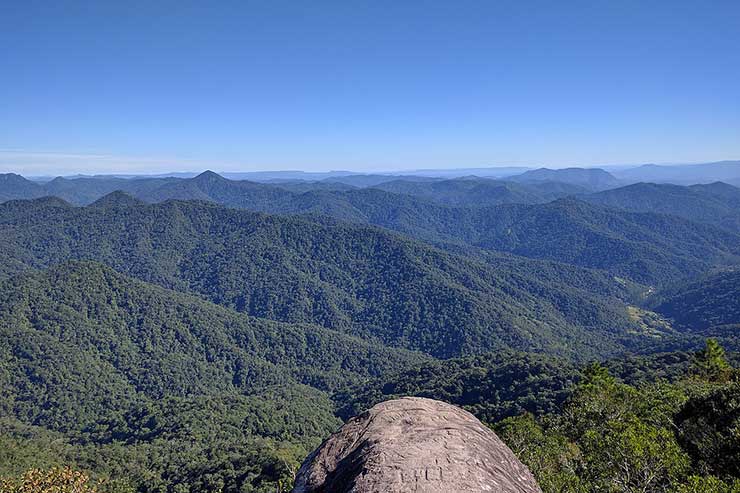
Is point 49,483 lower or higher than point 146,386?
higher

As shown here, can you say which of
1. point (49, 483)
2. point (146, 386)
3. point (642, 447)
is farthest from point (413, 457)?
point (146, 386)

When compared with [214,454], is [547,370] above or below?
above

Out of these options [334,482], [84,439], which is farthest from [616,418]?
[84,439]

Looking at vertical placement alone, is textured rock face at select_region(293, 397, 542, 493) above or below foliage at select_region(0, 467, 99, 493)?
above

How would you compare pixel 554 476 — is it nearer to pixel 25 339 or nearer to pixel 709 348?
pixel 709 348

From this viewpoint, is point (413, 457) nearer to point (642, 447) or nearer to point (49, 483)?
point (642, 447)

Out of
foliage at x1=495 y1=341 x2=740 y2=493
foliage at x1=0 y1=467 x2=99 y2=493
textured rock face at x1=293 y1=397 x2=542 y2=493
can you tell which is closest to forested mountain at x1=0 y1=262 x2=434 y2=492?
foliage at x1=0 y1=467 x2=99 y2=493

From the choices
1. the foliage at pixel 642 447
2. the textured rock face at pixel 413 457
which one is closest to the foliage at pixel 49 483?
the textured rock face at pixel 413 457

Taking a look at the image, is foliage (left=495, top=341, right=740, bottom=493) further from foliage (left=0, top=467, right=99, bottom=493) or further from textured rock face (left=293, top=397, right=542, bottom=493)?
foliage (left=0, top=467, right=99, bottom=493)
